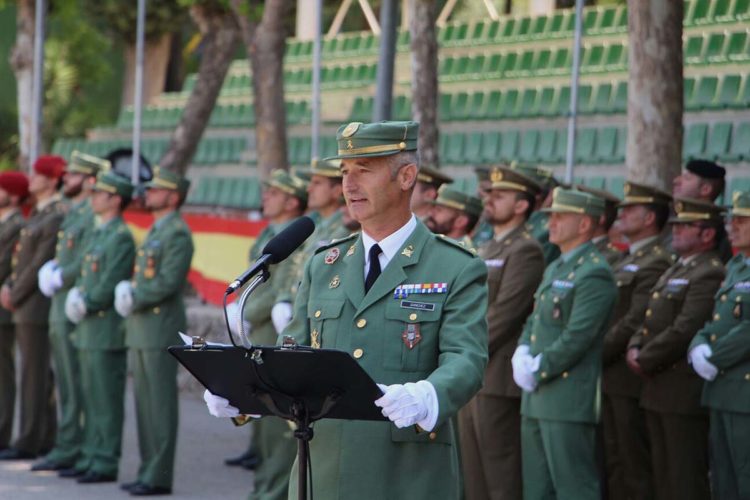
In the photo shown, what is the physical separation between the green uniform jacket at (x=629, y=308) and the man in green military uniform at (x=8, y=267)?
4.97m

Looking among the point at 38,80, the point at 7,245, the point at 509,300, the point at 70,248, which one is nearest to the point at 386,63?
the point at 70,248

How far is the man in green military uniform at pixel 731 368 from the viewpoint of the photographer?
716 centimetres

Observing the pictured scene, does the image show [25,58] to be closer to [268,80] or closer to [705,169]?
[268,80]

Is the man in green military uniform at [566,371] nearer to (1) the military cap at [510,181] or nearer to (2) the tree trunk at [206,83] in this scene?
(1) the military cap at [510,181]

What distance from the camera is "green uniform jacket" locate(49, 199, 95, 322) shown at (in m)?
10.2

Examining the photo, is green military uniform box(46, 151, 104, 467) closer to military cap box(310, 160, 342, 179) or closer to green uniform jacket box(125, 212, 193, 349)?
green uniform jacket box(125, 212, 193, 349)

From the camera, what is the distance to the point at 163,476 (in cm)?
941

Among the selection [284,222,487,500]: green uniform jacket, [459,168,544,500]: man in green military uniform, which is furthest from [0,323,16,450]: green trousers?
[284,222,487,500]: green uniform jacket

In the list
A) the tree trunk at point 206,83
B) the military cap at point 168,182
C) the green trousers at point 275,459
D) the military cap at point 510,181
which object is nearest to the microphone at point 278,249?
the military cap at point 510,181

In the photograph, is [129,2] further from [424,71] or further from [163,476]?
[163,476]

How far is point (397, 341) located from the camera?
4.44m

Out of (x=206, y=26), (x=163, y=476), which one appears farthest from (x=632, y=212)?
(x=206, y=26)

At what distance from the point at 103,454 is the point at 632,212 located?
3951 mm

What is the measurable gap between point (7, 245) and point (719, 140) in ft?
21.3
